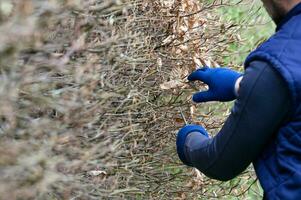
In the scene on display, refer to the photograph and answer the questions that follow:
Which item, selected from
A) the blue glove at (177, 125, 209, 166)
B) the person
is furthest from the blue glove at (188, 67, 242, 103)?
the person

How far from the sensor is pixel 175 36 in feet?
9.49

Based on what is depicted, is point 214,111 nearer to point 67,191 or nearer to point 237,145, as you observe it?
point 237,145

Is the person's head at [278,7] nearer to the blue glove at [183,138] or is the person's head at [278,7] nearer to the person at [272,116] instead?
the person at [272,116]

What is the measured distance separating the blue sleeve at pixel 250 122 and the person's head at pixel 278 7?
194mm

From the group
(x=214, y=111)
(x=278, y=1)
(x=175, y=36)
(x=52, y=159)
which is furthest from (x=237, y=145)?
(x=214, y=111)

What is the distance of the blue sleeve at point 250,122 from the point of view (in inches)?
72.7

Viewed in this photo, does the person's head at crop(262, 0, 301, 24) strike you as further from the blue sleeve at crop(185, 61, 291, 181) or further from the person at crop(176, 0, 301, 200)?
the blue sleeve at crop(185, 61, 291, 181)

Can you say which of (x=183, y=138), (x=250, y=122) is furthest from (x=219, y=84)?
(x=250, y=122)

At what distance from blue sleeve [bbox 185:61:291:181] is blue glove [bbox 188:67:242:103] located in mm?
207

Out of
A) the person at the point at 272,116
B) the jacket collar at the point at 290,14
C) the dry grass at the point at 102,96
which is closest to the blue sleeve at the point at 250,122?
the person at the point at 272,116

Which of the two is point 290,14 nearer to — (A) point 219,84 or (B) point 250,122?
(B) point 250,122

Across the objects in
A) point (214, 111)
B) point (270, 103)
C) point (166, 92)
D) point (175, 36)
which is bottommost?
point (214, 111)

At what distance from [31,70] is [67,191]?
439 mm

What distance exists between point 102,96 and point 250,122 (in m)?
0.48
